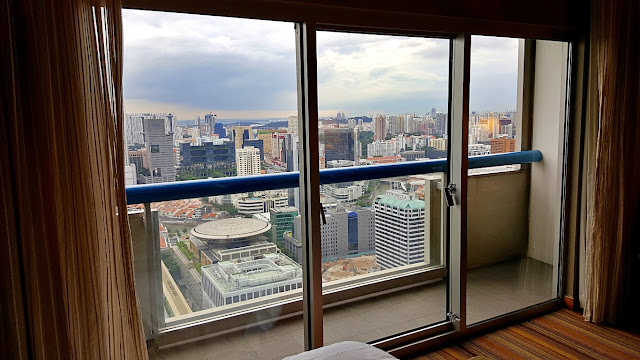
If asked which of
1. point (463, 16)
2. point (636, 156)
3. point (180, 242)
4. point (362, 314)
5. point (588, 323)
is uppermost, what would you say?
point (463, 16)

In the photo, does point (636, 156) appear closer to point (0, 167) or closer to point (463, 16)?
point (463, 16)

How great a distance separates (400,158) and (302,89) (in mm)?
778

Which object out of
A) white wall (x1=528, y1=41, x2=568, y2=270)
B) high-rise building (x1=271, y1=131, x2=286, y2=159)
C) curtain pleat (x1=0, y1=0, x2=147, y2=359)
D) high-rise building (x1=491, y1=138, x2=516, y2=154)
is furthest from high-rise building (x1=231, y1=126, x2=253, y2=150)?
white wall (x1=528, y1=41, x2=568, y2=270)

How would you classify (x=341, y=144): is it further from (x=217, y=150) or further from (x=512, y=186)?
(x=512, y=186)

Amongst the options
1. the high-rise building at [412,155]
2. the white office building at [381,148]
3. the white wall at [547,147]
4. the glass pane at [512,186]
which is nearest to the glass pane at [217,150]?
the white office building at [381,148]

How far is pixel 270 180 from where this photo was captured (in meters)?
2.45

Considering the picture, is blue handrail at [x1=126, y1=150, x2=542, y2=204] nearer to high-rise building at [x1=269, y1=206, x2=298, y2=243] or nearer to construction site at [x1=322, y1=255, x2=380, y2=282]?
high-rise building at [x1=269, y1=206, x2=298, y2=243]

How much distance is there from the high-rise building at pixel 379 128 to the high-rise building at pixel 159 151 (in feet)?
3.67

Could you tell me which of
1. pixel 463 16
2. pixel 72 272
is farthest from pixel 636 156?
pixel 72 272

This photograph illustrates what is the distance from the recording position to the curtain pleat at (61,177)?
160 cm

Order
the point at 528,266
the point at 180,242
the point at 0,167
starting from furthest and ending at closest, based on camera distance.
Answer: the point at 528,266 → the point at 180,242 → the point at 0,167

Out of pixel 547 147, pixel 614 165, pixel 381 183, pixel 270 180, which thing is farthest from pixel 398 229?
pixel 614 165

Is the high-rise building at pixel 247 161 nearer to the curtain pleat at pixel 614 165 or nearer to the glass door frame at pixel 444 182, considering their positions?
the glass door frame at pixel 444 182

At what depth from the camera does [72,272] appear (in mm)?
1718
